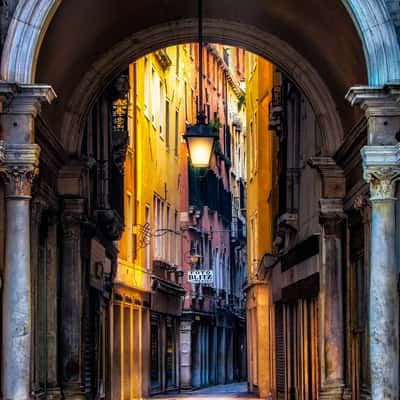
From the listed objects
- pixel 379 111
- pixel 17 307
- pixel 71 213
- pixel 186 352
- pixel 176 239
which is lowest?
pixel 186 352

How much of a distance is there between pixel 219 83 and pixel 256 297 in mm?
24857

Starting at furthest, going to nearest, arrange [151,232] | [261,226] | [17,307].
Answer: [151,232] < [261,226] < [17,307]

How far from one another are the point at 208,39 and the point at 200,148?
10.9 feet

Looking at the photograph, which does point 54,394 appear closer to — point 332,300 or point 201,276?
point 332,300

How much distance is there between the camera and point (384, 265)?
48.6ft

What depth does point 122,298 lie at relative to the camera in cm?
3278

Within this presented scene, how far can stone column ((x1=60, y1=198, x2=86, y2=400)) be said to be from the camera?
64.0 ft

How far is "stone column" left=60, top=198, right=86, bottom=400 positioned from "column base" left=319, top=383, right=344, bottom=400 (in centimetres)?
360

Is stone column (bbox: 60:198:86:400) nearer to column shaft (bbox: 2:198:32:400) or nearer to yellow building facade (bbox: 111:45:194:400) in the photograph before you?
column shaft (bbox: 2:198:32:400)

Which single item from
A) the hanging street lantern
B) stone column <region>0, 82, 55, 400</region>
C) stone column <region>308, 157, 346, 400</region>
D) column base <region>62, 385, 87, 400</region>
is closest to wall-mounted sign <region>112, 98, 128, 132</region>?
stone column <region>308, 157, 346, 400</region>

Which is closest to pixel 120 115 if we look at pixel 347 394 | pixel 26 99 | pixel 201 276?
pixel 347 394

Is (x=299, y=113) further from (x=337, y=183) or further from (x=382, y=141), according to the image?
(x=382, y=141)

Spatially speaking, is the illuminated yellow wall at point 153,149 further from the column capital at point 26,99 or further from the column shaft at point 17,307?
the column capital at point 26,99

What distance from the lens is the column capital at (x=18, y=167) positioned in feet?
48.2
